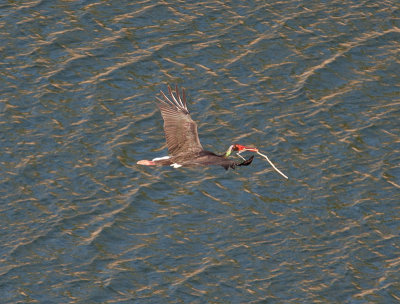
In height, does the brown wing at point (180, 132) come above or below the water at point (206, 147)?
Result: above

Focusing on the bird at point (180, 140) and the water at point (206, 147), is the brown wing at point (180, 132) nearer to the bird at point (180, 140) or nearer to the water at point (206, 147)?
the bird at point (180, 140)

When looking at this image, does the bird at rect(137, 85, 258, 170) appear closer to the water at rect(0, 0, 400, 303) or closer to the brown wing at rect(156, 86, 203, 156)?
the brown wing at rect(156, 86, 203, 156)

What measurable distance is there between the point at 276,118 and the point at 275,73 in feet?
7.31

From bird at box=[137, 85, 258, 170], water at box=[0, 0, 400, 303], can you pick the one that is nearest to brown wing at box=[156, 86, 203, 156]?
bird at box=[137, 85, 258, 170]

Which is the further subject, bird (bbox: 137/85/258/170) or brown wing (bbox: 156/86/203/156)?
brown wing (bbox: 156/86/203/156)

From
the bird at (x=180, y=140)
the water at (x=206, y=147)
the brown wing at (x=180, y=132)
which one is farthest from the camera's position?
the water at (x=206, y=147)

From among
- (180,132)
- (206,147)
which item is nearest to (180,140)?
(180,132)

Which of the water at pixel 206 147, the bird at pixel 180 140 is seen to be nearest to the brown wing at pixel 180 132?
the bird at pixel 180 140

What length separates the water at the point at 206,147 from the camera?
34.6 metres

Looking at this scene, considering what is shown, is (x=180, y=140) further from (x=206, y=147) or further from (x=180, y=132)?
(x=206, y=147)

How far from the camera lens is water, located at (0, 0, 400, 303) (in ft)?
113

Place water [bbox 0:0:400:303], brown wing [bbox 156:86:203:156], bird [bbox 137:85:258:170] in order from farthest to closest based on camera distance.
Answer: water [bbox 0:0:400:303] < brown wing [bbox 156:86:203:156] < bird [bbox 137:85:258:170]

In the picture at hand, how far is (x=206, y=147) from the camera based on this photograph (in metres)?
38.6

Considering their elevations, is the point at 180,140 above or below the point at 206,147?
above
